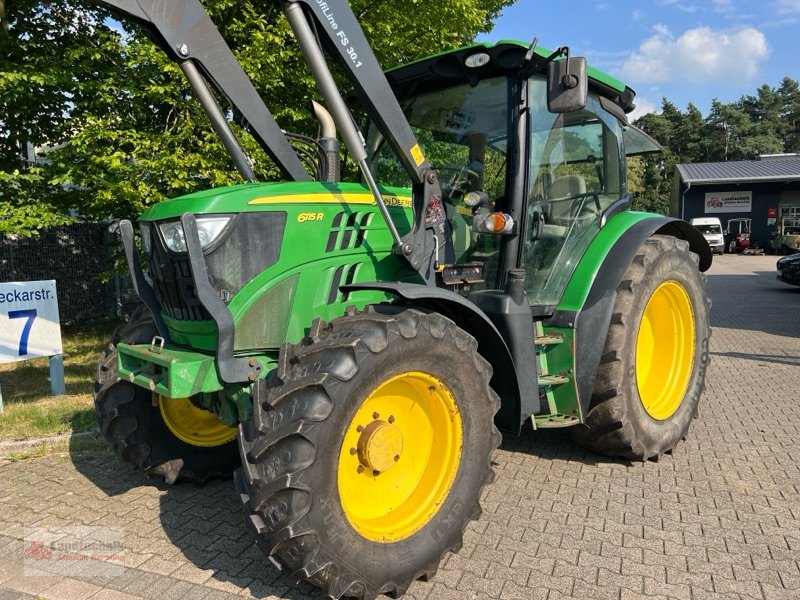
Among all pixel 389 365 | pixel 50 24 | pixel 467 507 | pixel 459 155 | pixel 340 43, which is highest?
pixel 50 24

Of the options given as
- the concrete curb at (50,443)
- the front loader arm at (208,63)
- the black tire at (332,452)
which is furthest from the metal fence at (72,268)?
the black tire at (332,452)

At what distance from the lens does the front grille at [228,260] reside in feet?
9.47

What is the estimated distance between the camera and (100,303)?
12.8 m

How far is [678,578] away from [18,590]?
9.82 ft

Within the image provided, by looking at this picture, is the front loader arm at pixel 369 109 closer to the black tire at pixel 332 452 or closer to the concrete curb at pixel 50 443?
the black tire at pixel 332 452

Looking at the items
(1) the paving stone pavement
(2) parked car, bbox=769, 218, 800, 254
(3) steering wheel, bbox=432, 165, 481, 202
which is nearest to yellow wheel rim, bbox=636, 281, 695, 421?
(1) the paving stone pavement

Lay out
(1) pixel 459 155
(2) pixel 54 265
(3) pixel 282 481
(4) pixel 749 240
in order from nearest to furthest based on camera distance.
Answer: (3) pixel 282 481 < (1) pixel 459 155 < (2) pixel 54 265 < (4) pixel 749 240

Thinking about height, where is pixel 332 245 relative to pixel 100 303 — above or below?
above

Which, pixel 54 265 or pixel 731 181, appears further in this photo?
pixel 731 181

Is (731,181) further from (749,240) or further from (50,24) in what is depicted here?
(50,24)

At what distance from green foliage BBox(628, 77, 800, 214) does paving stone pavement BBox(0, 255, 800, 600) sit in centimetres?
5219

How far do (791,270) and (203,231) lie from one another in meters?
15.3

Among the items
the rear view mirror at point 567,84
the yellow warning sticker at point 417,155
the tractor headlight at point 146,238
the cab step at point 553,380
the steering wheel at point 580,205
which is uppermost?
the rear view mirror at point 567,84

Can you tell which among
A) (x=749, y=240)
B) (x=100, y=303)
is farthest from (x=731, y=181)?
(x=100, y=303)
